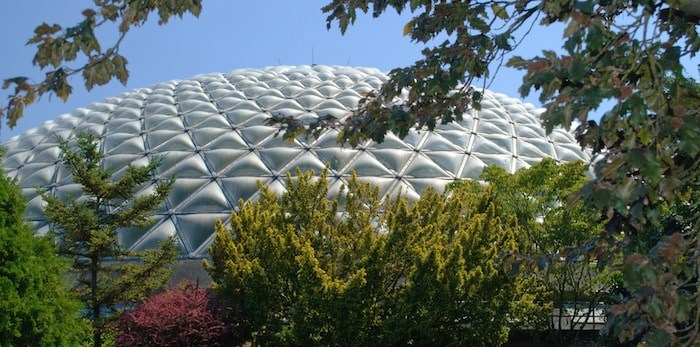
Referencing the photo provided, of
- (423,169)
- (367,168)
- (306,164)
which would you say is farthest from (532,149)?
(306,164)

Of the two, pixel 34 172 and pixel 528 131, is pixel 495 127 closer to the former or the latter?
pixel 528 131

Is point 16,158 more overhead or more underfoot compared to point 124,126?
more underfoot

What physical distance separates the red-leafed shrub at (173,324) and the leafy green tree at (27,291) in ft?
15.5

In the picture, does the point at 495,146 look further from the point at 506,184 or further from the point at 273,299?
the point at 273,299

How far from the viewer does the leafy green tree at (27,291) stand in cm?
952

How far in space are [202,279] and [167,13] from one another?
16401 millimetres

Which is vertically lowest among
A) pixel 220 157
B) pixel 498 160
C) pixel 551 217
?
pixel 551 217

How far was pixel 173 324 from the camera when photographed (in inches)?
605

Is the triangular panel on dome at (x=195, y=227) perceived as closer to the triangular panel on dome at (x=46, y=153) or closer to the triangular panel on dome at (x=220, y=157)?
the triangular panel on dome at (x=220, y=157)

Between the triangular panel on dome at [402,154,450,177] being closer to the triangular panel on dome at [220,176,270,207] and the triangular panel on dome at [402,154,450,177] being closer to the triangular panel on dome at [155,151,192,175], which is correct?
the triangular panel on dome at [220,176,270,207]

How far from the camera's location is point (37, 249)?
1046 cm

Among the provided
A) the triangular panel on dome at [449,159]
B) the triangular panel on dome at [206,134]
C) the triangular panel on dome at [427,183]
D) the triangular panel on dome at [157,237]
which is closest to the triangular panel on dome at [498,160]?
the triangular panel on dome at [449,159]

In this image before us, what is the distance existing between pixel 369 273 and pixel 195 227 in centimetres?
838

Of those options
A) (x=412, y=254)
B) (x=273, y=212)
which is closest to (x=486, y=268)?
(x=412, y=254)
